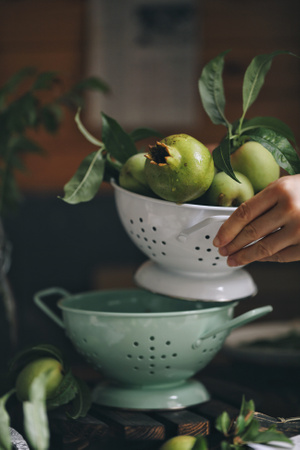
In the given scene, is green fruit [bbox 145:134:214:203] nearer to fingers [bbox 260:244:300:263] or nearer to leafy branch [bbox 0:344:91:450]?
fingers [bbox 260:244:300:263]

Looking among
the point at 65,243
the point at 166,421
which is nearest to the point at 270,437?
the point at 166,421

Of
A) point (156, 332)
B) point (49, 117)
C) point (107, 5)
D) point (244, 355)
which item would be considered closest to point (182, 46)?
point (107, 5)

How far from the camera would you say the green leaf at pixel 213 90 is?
78 centimetres

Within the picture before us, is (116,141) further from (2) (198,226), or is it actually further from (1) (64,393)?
(1) (64,393)

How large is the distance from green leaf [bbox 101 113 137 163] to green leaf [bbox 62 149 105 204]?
2cm

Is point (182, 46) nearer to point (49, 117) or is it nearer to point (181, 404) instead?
point (49, 117)

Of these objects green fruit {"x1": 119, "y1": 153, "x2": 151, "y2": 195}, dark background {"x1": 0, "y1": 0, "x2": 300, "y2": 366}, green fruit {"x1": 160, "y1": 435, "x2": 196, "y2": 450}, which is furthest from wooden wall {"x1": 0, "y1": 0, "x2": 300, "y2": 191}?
green fruit {"x1": 160, "y1": 435, "x2": 196, "y2": 450}

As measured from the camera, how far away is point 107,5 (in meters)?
3.33

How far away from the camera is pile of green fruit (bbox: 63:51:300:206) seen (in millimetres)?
686

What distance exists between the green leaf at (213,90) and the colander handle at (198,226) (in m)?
0.14

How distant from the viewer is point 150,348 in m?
0.78

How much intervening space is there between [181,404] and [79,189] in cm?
32

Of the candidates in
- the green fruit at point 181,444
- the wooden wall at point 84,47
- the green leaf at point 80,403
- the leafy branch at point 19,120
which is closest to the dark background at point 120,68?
the wooden wall at point 84,47

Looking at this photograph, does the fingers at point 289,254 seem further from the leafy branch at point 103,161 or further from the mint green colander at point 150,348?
the leafy branch at point 103,161
